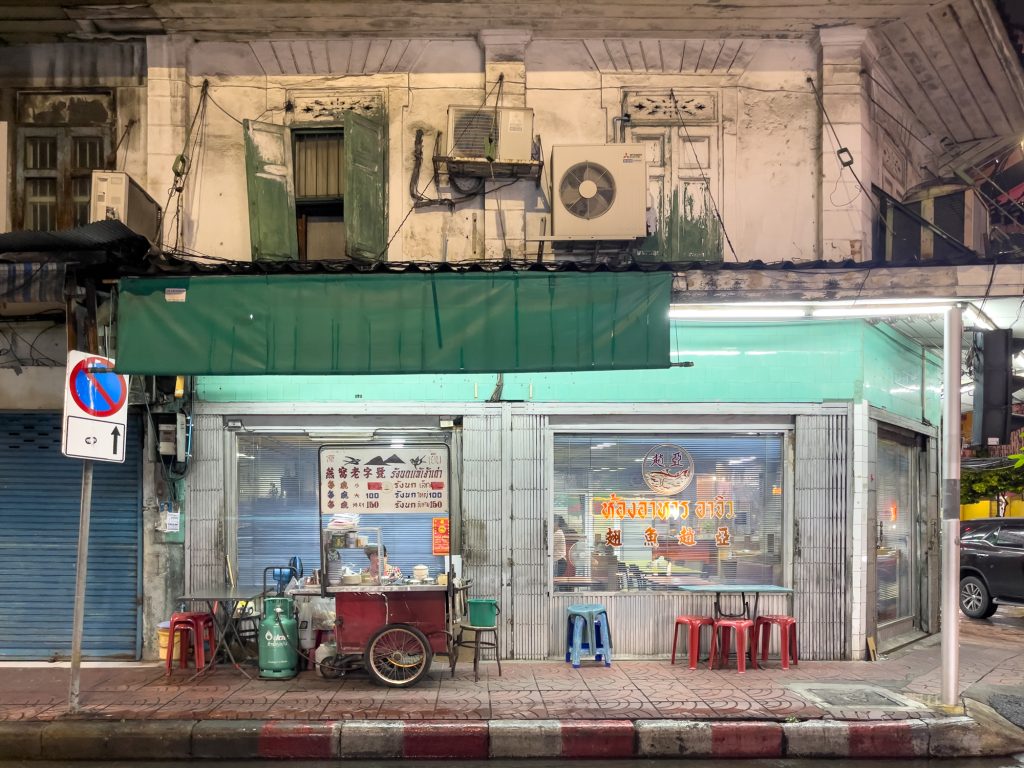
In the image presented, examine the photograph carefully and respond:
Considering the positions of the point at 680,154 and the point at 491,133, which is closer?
the point at 491,133

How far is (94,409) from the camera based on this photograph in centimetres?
750

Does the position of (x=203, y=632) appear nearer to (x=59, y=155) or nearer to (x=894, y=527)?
(x=59, y=155)

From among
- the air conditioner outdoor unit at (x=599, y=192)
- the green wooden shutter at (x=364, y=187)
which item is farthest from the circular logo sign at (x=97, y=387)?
the air conditioner outdoor unit at (x=599, y=192)

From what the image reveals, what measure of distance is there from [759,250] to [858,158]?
153 cm

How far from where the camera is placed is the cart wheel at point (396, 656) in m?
8.09

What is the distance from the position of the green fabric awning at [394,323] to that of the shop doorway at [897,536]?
4.62 metres

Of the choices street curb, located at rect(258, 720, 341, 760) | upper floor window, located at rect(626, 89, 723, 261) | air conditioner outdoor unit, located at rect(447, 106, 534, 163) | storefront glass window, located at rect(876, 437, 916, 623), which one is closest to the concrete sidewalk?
street curb, located at rect(258, 720, 341, 760)

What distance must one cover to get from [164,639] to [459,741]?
4.01m

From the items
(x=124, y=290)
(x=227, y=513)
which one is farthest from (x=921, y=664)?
(x=124, y=290)

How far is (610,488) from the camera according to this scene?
983 cm

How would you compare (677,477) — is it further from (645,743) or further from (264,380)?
(264,380)

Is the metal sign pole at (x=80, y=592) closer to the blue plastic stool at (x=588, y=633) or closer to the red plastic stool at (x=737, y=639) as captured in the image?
the blue plastic stool at (x=588, y=633)

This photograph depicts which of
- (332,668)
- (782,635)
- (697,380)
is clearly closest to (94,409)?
(332,668)

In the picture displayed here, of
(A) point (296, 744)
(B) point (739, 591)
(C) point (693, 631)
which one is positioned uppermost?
(B) point (739, 591)
